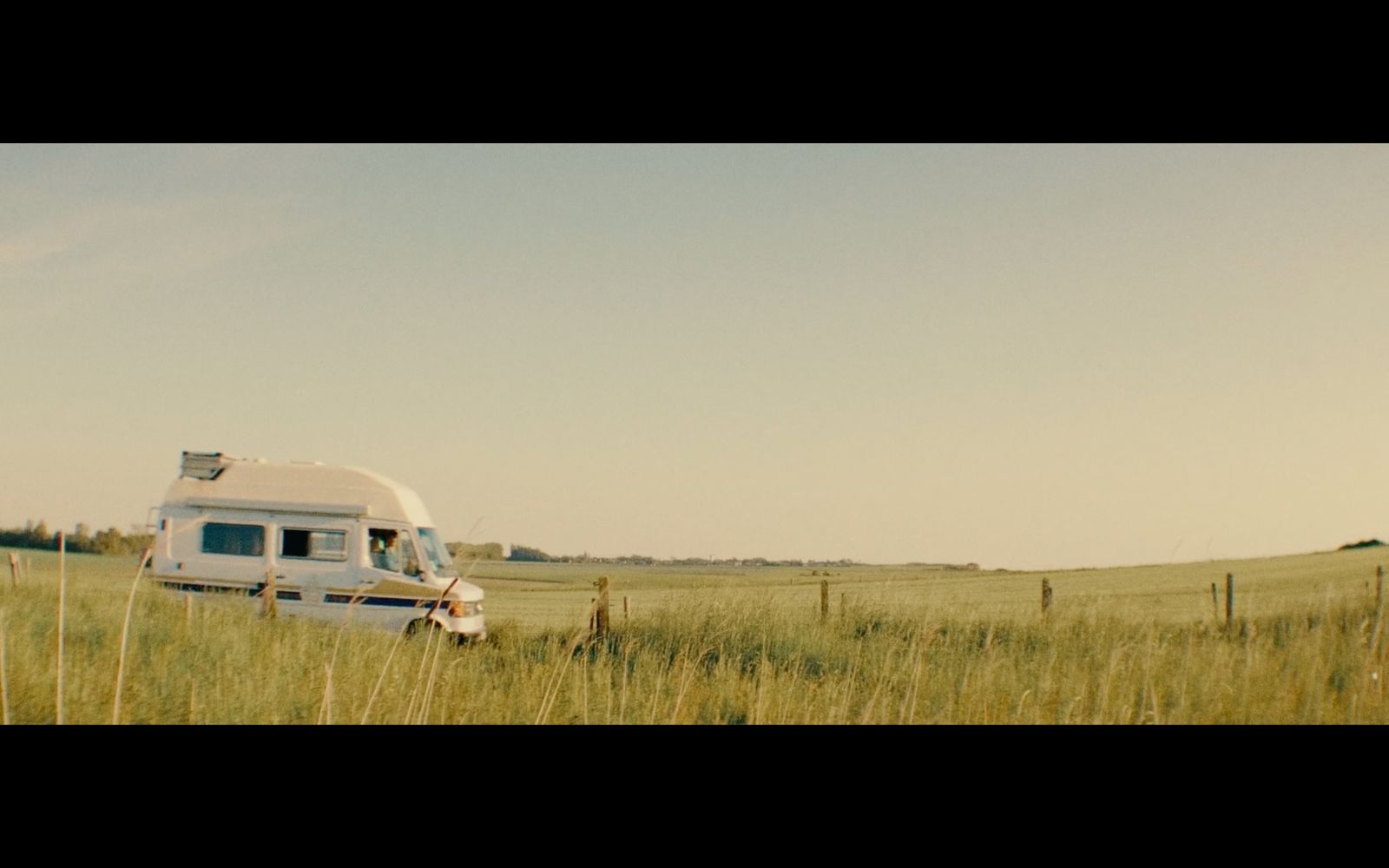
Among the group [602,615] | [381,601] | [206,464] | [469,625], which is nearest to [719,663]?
[602,615]

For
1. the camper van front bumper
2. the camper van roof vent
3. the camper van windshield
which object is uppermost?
the camper van roof vent

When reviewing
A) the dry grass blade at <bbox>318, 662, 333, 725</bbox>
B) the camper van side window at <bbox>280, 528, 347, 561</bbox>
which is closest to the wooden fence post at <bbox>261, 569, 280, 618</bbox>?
the camper van side window at <bbox>280, 528, 347, 561</bbox>

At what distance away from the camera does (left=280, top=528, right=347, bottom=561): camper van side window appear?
9734 millimetres

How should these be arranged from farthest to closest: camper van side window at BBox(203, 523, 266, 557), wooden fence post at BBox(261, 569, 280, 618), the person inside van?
camper van side window at BBox(203, 523, 266, 557)
the person inside van
wooden fence post at BBox(261, 569, 280, 618)

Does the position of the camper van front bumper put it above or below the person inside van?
below

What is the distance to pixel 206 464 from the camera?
10.0m

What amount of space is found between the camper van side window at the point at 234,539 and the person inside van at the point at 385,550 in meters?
1.26

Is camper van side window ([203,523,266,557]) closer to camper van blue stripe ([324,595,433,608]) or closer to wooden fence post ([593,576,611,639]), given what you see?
camper van blue stripe ([324,595,433,608])

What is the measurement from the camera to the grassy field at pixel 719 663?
418 centimetres

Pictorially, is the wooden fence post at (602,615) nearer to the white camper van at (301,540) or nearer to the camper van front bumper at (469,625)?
the camper van front bumper at (469,625)

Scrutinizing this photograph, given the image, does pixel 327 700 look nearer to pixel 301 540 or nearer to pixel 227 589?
pixel 301 540
